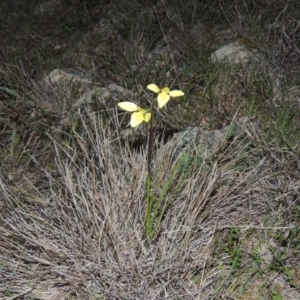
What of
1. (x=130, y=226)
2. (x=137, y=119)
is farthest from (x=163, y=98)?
(x=130, y=226)

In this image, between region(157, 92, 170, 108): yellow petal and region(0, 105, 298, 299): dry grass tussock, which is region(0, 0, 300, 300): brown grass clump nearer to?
region(0, 105, 298, 299): dry grass tussock

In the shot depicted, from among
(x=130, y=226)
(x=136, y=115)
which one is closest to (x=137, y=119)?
(x=136, y=115)

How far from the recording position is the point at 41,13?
3.73m

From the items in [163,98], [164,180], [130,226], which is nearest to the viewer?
[163,98]

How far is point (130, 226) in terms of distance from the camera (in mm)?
1809

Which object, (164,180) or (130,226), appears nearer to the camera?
(130,226)

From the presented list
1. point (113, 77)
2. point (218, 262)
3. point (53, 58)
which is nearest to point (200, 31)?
point (113, 77)

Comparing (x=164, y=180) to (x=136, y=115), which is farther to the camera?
(x=164, y=180)

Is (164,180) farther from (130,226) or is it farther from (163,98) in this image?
(163,98)

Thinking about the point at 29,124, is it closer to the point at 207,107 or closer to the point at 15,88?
the point at 15,88

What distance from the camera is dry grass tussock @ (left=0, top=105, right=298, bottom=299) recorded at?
1686 millimetres

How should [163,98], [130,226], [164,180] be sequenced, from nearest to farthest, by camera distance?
[163,98]
[130,226]
[164,180]

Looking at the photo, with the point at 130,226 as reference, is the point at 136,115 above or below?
above

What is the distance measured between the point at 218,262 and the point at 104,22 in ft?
7.23
